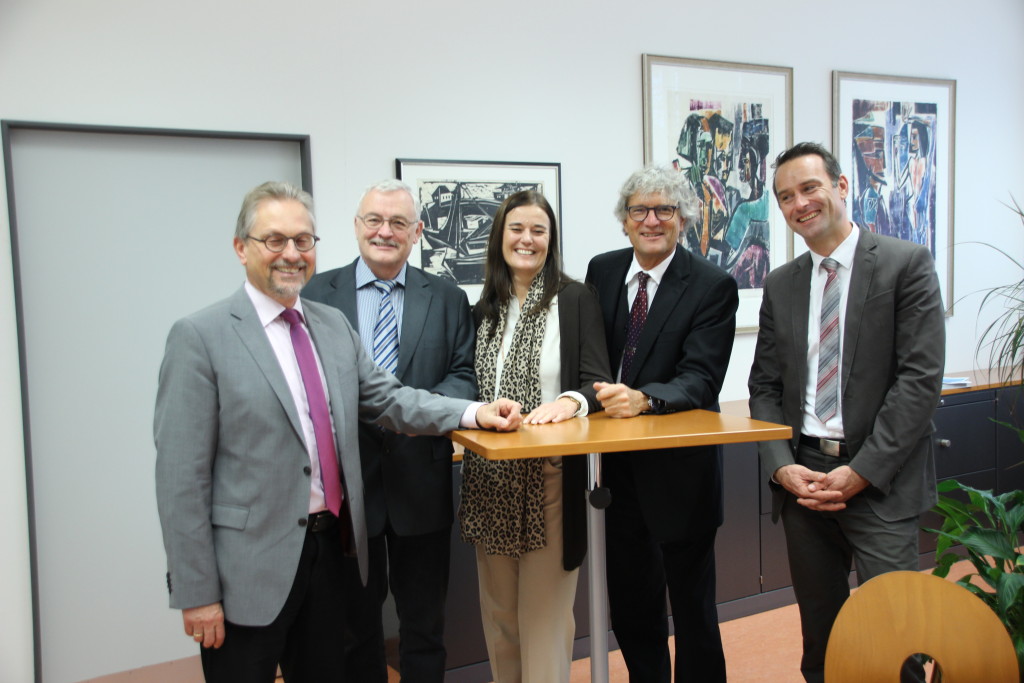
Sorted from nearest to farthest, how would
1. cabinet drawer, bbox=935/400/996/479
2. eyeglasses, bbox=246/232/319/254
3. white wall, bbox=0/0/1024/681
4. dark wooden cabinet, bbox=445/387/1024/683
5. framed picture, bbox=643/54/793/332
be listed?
1. eyeglasses, bbox=246/232/319/254
2. white wall, bbox=0/0/1024/681
3. dark wooden cabinet, bbox=445/387/1024/683
4. framed picture, bbox=643/54/793/332
5. cabinet drawer, bbox=935/400/996/479

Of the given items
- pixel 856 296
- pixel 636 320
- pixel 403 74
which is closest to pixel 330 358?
pixel 636 320

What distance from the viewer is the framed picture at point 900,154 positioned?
4652 mm

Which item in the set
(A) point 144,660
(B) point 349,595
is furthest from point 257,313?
(A) point 144,660

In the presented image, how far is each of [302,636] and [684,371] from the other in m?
1.24

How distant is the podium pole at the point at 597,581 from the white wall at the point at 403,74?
71.1 inches

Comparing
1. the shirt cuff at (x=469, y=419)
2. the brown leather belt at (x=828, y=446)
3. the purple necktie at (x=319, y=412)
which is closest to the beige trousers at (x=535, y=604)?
the shirt cuff at (x=469, y=419)

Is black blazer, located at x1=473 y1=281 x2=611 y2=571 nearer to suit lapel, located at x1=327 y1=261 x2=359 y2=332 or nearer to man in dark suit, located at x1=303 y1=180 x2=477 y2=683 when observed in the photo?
man in dark suit, located at x1=303 y1=180 x2=477 y2=683

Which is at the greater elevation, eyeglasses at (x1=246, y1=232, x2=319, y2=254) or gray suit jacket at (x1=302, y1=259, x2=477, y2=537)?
eyeglasses at (x1=246, y1=232, x2=319, y2=254)

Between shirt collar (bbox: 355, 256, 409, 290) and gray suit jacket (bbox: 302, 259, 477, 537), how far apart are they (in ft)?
0.06

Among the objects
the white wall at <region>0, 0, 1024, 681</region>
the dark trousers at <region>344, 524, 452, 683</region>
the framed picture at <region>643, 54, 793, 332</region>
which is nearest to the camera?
the dark trousers at <region>344, 524, 452, 683</region>

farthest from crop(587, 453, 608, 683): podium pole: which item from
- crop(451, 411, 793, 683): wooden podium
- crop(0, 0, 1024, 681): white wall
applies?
crop(0, 0, 1024, 681): white wall

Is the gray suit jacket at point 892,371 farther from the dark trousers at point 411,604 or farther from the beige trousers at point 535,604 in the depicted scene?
the dark trousers at point 411,604

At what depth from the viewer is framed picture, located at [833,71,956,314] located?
4.65m

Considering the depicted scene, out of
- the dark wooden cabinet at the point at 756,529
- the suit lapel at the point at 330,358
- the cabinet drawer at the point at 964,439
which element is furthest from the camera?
the cabinet drawer at the point at 964,439
